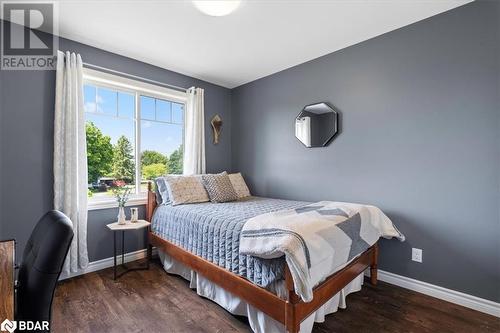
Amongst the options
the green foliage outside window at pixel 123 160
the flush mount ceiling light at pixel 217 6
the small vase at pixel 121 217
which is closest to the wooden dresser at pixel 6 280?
the small vase at pixel 121 217

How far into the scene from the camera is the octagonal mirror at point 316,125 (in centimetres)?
289

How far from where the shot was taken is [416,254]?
7.58 feet

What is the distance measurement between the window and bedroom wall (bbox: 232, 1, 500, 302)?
6.20ft

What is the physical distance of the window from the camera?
2904 millimetres

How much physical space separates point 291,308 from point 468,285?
1.67 metres

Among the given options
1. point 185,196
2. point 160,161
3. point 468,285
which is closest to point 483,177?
point 468,285

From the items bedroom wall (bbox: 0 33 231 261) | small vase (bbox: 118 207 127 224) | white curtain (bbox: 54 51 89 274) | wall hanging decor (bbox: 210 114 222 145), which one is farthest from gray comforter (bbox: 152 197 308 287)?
wall hanging decor (bbox: 210 114 222 145)

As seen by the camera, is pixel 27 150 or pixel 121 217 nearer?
pixel 27 150

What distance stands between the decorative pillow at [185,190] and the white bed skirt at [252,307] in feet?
2.30

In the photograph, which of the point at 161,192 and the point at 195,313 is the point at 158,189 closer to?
the point at 161,192

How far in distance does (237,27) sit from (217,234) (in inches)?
76.2

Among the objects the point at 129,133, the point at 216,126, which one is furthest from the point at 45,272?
the point at 216,126

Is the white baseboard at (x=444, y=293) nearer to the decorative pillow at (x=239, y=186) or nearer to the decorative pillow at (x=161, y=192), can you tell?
the decorative pillow at (x=239, y=186)

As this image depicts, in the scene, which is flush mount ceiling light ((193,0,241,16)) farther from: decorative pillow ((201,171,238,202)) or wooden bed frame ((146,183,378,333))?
wooden bed frame ((146,183,378,333))
